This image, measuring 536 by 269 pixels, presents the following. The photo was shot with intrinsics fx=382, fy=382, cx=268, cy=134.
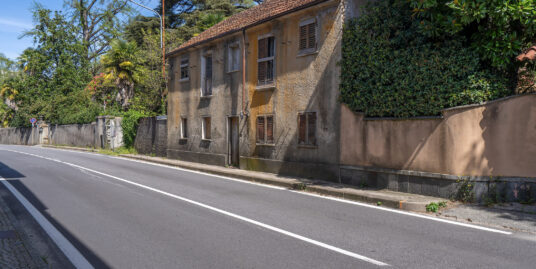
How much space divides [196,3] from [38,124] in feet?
81.6

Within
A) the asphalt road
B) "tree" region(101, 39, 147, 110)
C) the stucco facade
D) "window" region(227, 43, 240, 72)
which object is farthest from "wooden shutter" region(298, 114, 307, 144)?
"tree" region(101, 39, 147, 110)

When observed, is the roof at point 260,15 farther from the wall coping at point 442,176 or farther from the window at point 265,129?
the wall coping at point 442,176

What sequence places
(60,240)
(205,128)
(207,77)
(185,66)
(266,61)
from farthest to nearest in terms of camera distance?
(185,66)
(205,128)
(207,77)
(266,61)
(60,240)

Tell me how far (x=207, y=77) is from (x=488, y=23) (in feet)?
42.1

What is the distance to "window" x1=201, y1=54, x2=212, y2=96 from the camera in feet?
60.8

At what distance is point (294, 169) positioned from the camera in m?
13.3

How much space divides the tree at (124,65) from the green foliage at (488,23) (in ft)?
74.5

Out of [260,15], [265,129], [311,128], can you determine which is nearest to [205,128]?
[265,129]


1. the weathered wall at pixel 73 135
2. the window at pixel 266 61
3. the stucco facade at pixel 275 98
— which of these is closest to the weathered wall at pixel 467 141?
the stucco facade at pixel 275 98

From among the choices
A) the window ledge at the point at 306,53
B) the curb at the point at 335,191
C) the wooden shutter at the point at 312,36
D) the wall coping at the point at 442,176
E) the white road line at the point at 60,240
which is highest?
the wooden shutter at the point at 312,36

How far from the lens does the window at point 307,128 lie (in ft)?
41.6

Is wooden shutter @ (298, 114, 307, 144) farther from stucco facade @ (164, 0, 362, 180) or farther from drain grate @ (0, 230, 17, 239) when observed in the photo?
drain grate @ (0, 230, 17, 239)

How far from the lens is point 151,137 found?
23.9 metres

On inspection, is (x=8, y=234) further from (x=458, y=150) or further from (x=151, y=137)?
(x=151, y=137)
